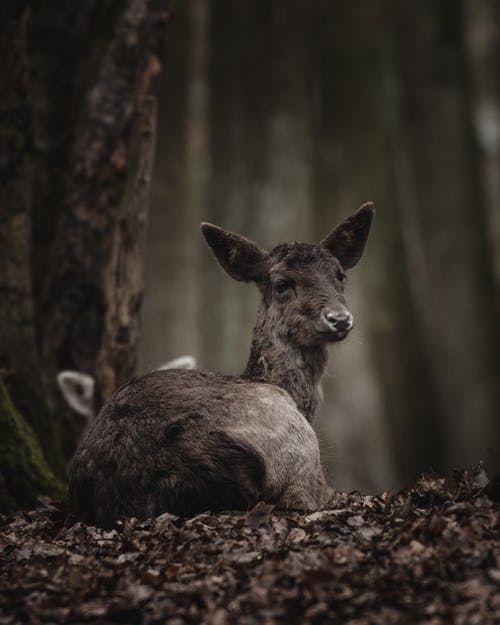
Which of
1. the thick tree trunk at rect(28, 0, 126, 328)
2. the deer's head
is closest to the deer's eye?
the deer's head

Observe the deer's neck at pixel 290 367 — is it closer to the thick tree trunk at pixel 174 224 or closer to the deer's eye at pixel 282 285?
the deer's eye at pixel 282 285

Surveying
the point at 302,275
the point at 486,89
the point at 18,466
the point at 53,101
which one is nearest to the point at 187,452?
the point at 18,466

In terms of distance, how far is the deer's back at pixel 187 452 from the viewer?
5418 mm

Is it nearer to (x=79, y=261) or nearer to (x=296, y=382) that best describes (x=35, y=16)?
(x=79, y=261)

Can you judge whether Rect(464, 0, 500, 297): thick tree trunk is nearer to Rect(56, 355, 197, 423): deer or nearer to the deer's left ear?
Rect(56, 355, 197, 423): deer

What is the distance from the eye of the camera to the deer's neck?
752cm

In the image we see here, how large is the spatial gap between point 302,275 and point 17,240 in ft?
8.24

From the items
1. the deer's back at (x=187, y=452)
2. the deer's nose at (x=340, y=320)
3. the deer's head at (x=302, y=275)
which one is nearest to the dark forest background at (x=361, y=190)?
the deer's head at (x=302, y=275)

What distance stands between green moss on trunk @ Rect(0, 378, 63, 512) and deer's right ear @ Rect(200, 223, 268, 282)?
6.81 ft

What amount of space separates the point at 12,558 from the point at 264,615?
183 cm

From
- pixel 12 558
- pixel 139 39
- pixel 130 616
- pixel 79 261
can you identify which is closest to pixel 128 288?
pixel 79 261

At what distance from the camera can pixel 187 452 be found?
5.44 metres

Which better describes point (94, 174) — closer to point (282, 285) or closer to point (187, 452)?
point (282, 285)

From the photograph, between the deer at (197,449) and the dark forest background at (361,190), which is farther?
the dark forest background at (361,190)
